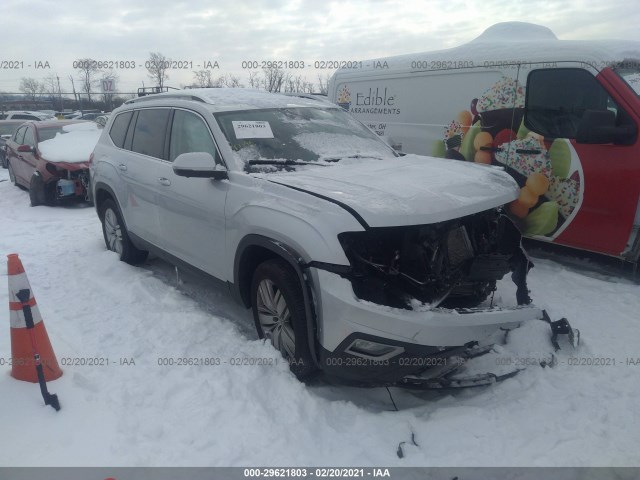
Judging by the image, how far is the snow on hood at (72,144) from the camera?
9289 mm

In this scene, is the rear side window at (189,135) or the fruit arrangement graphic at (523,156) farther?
the fruit arrangement graphic at (523,156)

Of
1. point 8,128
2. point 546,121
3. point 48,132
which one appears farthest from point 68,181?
point 8,128

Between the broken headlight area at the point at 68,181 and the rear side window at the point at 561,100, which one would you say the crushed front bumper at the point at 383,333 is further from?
the broken headlight area at the point at 68,181

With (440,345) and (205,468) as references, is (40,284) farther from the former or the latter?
(440,345)

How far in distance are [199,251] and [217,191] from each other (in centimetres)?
61

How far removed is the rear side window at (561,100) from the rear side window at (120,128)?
437cm

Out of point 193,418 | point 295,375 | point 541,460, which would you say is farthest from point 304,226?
point 541,460

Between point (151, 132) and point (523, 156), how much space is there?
154 inches

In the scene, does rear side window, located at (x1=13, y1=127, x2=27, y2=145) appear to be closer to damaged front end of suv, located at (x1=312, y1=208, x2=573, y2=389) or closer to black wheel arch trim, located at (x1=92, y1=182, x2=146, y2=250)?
black wheel arch trim, located at (x1=92, y1=182, x2=146, y2=250)

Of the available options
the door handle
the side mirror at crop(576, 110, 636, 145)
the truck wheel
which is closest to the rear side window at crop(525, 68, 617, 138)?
the door handle

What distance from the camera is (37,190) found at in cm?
910

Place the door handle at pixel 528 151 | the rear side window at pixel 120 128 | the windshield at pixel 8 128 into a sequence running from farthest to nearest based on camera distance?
1. the windshield at pixel 8 128
2. the rear side window at pixel 120 128
3. the door handle at pixel 528 151

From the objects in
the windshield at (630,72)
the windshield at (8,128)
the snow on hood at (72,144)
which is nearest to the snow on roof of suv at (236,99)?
the windshield at (630,72)

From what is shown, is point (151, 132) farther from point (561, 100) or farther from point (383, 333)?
point (561, 100)
